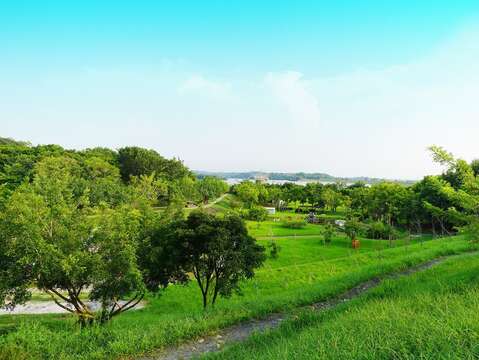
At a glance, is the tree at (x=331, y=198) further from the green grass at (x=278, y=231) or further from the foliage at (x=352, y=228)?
the foliage at (x=352, y=228)

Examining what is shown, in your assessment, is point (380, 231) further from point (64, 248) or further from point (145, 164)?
point (145, 164)

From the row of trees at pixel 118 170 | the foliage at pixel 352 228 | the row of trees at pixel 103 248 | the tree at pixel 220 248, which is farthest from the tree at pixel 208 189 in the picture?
the row of trees at pixel 103 248

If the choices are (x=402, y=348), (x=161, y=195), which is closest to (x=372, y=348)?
(x=402, y=348)

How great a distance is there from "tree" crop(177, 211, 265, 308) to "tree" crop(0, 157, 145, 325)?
251 centimetres

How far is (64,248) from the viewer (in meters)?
10.6

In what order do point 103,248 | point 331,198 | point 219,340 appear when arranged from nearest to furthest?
Answer: point 219,340
point 103,248
point 331,198

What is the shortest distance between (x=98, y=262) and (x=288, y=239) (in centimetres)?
3090

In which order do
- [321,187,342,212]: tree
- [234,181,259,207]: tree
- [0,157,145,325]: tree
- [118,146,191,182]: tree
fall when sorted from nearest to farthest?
[0,157,145,325]: tree → [321,187,342,212]: tree → [234,181,259,207]: tree → [118,146,191,182]: tree

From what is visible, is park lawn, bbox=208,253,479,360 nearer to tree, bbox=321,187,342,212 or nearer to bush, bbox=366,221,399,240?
bush, bbox=366,221,399,240

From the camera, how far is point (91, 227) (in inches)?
452

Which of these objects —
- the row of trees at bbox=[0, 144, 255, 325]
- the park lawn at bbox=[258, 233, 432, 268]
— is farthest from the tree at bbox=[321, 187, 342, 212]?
the row of trees at bbox=[0, 144, 255, 325]

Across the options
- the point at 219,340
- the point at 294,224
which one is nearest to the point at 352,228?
the point at 294,224

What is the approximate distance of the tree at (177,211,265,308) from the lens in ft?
43.2

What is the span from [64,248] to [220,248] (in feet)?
19.2
